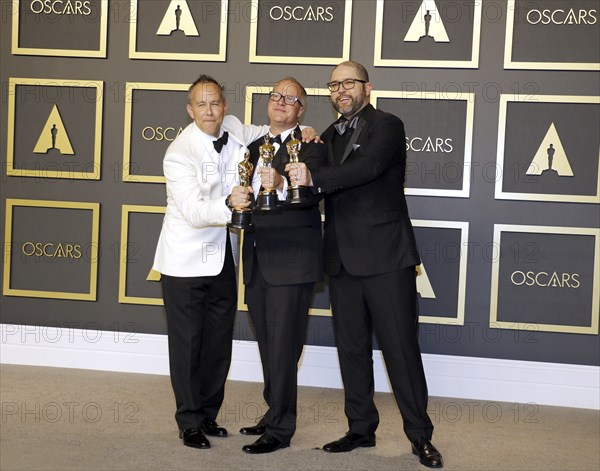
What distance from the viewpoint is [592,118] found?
14.1 feet

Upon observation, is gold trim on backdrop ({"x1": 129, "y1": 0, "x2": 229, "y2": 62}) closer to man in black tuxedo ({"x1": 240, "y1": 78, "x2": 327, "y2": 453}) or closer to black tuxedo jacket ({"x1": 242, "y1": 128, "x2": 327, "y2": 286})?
man in black tuxedo ({"x1": 240, "y1": 78, "x2": 327, "y2": 453})

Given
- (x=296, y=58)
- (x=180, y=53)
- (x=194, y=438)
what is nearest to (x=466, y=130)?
(x=296, y=58)

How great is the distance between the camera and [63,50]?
4.72 metres

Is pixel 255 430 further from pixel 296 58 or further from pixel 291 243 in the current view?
pixel 296 58

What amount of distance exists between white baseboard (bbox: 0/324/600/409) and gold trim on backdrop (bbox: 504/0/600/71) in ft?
5.50

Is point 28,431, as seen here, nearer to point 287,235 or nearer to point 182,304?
point 182,304

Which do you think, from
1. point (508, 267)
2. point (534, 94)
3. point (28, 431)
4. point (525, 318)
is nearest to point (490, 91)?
point (534, 94)

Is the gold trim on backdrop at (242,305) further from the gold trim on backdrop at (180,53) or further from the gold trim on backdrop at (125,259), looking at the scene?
the gold trim on backdrop at (180,53)

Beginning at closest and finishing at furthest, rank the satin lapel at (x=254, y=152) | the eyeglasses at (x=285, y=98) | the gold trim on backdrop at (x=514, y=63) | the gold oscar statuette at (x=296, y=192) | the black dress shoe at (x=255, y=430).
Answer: the gold oscar statuette at (x=296, y=192), the eyeglasses at (x=285, y=98), the satin lapel at (x=254, y=152), the black dress shoe at (x=255, y=430), the gold trim on backdrop at (x=514, y=63)

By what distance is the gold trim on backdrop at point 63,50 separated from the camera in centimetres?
466

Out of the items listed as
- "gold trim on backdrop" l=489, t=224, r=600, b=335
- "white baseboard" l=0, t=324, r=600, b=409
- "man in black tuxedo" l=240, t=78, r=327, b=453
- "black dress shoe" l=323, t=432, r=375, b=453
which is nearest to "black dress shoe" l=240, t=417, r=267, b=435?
"man in black tuxedo" l=240, t=78, r=327, b=453

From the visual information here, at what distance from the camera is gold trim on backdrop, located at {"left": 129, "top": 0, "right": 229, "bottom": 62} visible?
14.9ft

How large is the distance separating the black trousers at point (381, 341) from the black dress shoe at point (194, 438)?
26.1 inches

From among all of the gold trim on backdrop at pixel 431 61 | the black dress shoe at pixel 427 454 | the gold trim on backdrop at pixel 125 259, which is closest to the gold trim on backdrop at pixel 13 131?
the gold trim on backdrop at pixel 125 259
